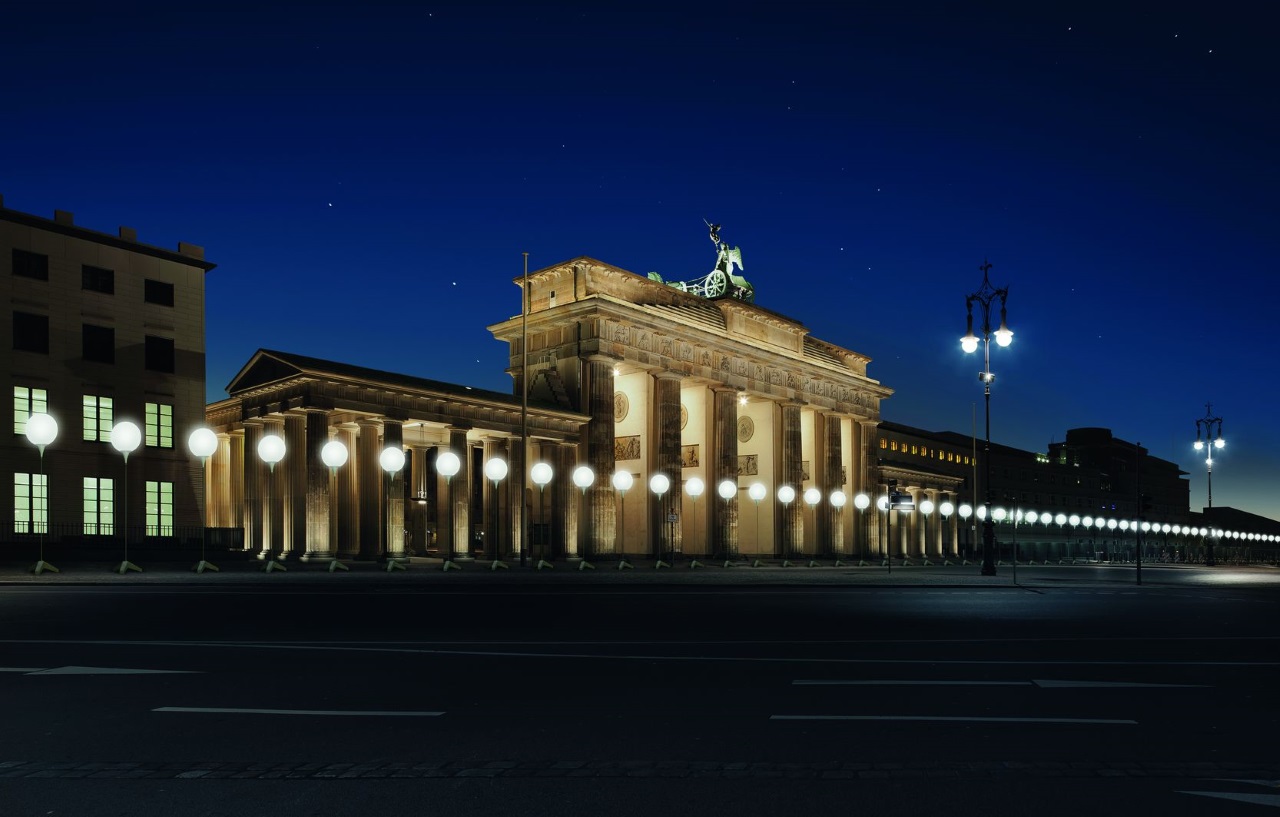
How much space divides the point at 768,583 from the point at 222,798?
95.4 feet

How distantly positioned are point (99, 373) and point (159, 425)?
3395 mm

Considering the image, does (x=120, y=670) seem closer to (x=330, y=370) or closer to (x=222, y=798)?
(x=222, y=798)

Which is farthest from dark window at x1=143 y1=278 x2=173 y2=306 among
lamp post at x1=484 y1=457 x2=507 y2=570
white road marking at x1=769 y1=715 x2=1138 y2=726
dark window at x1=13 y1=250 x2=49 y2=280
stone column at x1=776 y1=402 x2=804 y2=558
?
white road marking at x1=769 y1=715 x2=1138 y2=726

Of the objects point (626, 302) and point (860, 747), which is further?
point (626, 302)

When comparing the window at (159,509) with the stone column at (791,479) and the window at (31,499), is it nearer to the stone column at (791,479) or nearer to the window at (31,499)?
the window at (31,499)

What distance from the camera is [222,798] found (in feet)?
18.7

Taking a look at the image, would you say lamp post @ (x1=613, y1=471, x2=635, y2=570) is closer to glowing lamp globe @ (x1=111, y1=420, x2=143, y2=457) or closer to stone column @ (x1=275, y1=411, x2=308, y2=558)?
stone column @ (x1=275, y1=411, x2=308, y2=558)

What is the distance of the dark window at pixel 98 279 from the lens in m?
44.6

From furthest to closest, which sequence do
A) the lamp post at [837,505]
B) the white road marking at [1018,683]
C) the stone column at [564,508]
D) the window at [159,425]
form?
the lamp post at [837,505]
the stone column at [564,508]
the window at [159,425]
the white road marking at [1018,683]

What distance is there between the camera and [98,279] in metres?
45.1

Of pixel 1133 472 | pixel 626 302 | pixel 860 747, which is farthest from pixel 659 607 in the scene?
pixel 1133 472

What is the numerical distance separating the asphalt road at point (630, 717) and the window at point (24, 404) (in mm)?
28963

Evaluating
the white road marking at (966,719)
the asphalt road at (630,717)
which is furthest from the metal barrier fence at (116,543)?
the white road marking at (966,719)

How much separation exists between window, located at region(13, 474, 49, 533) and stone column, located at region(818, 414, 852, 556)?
50.0 m
